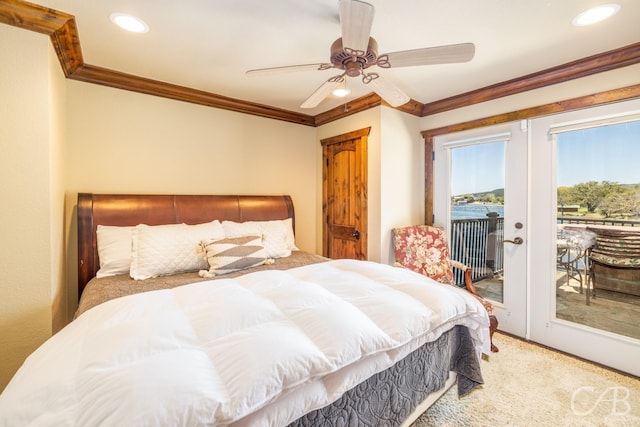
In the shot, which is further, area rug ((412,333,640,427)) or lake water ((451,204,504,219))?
lake water ((451,204,504,219))

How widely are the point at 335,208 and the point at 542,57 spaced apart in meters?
2.44

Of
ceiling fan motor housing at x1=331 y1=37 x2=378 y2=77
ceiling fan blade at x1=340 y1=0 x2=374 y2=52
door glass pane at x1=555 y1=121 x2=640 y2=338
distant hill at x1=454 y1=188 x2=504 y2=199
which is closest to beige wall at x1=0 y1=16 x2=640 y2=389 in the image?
door glass pane at x1=555 y1=121 x2=640 y2=338

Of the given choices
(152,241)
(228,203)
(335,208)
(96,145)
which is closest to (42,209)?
(152,241)

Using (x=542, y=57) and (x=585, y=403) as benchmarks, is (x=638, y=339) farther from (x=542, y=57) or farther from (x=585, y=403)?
(x=542, y=57)

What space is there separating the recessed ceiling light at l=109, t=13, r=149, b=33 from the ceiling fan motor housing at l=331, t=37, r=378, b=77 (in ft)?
4.20

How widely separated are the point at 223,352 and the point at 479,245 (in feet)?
9.83

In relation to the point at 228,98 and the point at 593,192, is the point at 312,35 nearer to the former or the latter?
the point at 228,98

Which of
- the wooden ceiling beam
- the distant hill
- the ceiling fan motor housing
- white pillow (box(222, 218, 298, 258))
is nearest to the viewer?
the ceiling fan motor housing

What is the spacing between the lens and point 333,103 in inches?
132

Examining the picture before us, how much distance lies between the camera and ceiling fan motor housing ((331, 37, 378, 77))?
168 centimetres

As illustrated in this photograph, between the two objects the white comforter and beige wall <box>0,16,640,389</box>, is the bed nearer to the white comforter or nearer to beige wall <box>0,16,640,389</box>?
the white comforter

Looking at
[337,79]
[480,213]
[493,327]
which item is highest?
[337,79]

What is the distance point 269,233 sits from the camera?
2852 mm

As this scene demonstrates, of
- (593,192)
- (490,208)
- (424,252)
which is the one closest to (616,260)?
(593,192)
